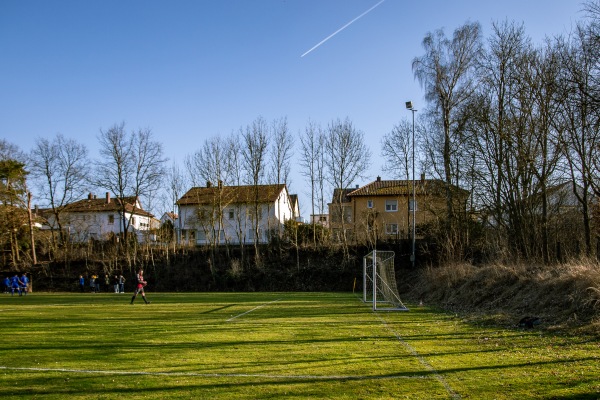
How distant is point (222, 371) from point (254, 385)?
1.23 m

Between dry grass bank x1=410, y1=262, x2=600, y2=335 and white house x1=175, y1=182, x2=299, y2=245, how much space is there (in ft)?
91.2

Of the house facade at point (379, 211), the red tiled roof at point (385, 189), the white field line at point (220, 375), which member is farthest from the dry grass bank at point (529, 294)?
the red tiled roof at point (385, 189)

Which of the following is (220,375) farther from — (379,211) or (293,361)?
(379,211)

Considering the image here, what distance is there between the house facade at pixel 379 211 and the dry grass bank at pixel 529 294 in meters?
21.5

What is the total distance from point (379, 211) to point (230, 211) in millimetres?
18725

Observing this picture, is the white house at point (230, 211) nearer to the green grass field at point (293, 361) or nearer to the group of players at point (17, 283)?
the group of players at point (17, 283)

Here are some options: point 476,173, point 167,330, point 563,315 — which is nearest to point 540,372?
point 563,315

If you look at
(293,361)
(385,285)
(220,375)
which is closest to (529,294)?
(385,285)

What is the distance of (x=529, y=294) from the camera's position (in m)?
18.0

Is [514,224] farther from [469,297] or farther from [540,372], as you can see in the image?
[540,372]

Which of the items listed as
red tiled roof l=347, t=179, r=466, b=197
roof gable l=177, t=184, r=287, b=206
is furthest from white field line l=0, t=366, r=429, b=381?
red tiled roof l=347, t=179, r=466, b=197

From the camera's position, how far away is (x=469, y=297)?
2252cm

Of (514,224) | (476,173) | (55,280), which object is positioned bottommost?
(55,280)

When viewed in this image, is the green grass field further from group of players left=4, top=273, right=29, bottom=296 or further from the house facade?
the house facade
